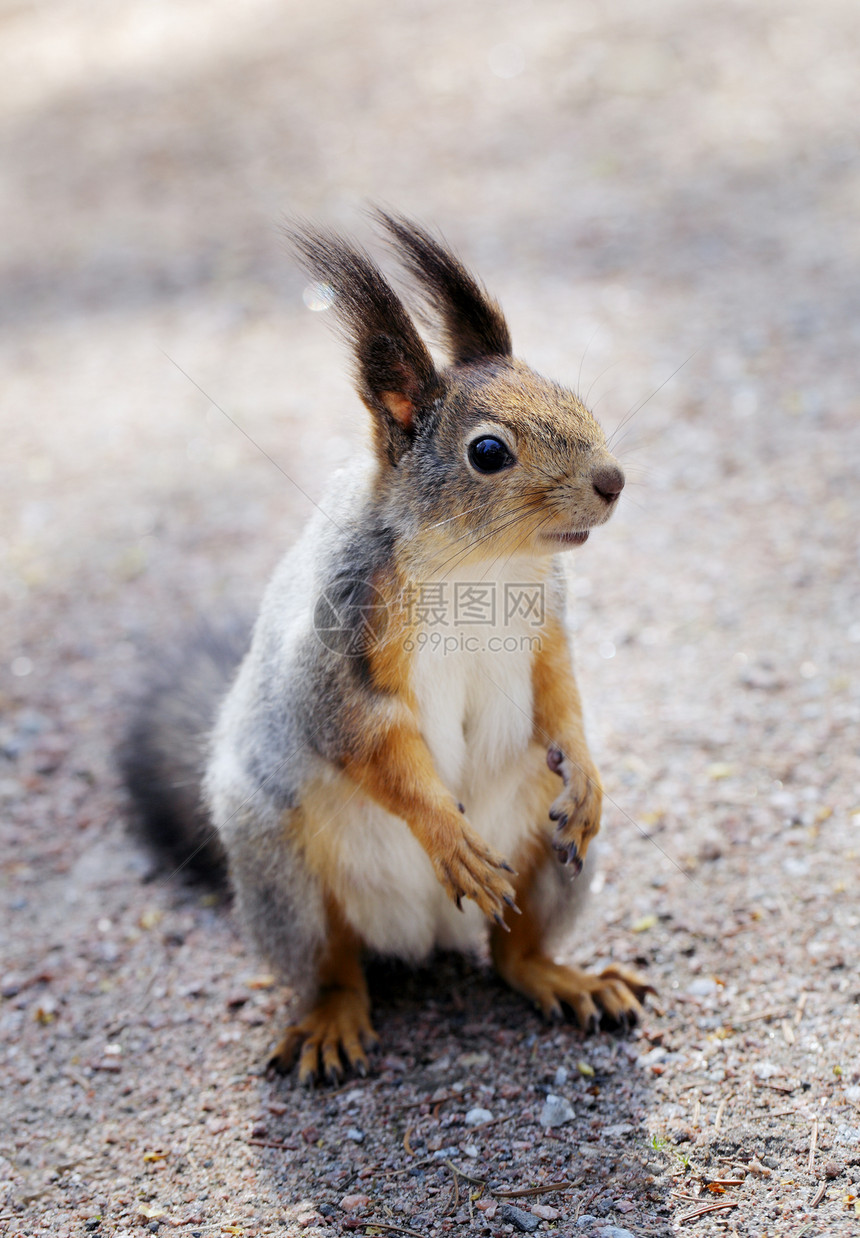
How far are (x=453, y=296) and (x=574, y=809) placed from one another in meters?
1.25

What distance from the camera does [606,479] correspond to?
2.41 m

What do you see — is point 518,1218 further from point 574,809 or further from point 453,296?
point 453,296

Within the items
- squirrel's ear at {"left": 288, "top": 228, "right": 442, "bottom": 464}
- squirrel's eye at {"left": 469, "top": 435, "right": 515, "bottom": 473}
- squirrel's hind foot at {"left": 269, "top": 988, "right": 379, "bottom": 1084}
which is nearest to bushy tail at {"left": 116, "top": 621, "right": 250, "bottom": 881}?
squirrel's hind foot at {"left": 269, "top": 988, "right": 379, "bottom": 1084}

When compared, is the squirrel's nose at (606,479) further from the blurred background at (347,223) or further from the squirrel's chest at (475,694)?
the blurred background at (347,223)

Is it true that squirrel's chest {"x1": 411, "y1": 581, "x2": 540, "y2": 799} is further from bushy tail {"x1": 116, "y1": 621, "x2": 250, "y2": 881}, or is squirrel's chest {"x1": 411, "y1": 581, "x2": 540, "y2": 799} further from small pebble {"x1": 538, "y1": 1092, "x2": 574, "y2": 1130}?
bushy tail {"x1": 116, "y1": 621, "x2": 250, "y2": 881}

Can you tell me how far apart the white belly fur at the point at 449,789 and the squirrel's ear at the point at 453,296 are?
691mm

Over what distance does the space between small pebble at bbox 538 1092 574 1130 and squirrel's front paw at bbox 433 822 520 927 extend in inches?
18.6

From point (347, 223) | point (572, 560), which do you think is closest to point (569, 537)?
point (572, 560)

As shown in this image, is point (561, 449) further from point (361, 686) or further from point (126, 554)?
point (126, 554)

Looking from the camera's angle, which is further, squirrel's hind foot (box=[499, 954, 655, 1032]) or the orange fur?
squirrel's hind foot (box=[499, 954, 655, 1032])

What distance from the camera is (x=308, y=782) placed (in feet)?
8.86

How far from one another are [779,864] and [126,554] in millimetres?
3166

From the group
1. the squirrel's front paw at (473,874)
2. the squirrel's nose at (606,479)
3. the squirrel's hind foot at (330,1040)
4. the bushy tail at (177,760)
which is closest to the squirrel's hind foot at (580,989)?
the squirrel's hind foot at (330,1040)

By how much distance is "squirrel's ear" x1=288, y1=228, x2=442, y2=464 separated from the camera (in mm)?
2439
